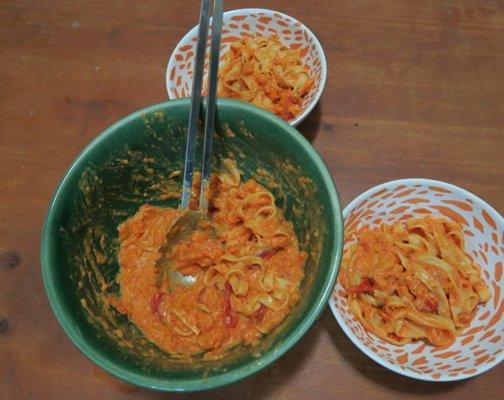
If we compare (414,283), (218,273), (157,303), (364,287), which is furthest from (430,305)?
(157,303)

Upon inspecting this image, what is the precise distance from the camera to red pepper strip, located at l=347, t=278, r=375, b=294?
121 centimetres

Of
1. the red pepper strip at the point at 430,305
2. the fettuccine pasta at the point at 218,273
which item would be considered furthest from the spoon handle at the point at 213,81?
the red pepper strip at the point at 430,305

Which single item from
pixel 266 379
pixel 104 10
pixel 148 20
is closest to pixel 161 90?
A: pixel 148 20

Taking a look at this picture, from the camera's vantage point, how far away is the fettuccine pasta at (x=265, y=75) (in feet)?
5.01

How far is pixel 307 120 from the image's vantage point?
1574mm

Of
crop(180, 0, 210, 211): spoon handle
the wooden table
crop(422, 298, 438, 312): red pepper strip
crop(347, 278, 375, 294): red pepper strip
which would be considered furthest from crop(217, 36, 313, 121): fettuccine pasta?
crop(422, 298, 438, 312): red pepper strip

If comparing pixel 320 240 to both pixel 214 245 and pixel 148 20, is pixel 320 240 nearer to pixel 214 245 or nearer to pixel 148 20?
pixel 214 245

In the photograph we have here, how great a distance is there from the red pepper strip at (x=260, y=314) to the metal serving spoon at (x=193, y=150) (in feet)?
0.76

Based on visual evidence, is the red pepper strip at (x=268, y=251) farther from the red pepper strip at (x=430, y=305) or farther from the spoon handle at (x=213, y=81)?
the red pepper strip at (x=430, y=305)

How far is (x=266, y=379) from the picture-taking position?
1241mm

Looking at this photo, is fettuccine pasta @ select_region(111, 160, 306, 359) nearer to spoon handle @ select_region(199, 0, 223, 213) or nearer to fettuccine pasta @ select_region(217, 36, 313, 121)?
spoon handle @ select_region(199, 0, 223, 213)

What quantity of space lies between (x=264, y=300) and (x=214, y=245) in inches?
9.3

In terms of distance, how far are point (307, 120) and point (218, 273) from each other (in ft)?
2.23

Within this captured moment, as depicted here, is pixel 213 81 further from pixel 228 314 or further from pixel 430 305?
pixel 430 305
